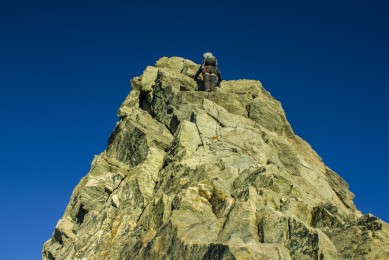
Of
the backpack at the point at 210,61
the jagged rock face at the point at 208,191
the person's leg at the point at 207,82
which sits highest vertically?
the backpack at the point at 210,61

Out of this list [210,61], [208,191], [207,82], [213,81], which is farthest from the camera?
[210,61]

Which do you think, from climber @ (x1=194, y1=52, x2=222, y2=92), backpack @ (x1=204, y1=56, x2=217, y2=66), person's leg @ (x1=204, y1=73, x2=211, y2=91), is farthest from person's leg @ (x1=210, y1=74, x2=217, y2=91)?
backpack @ (x1=204, y1=56, x2=217, y2=66)

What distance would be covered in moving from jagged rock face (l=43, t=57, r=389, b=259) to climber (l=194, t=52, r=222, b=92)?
1.84 meters

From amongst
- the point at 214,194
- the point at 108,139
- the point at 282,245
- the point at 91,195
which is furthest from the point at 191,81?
the point at 282,245

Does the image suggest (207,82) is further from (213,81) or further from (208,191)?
(208,191)

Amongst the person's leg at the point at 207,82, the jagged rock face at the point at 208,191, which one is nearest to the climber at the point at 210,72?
the person's leg at the point at 207,82

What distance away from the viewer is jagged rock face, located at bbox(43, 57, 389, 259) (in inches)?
877

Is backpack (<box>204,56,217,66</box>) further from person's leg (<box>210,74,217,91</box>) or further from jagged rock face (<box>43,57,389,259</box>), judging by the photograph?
jagged rock face (<box>43,57,389,259</box>)

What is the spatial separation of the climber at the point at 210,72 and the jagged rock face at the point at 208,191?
1.84 m

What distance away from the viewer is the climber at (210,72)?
46.0 metres

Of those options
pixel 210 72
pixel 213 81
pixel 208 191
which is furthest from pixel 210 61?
pixel 208 191

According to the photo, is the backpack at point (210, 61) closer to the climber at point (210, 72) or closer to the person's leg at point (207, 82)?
the climber at point (210, 72)

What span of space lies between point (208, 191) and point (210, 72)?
22.1m

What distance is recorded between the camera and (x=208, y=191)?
89.0ft
